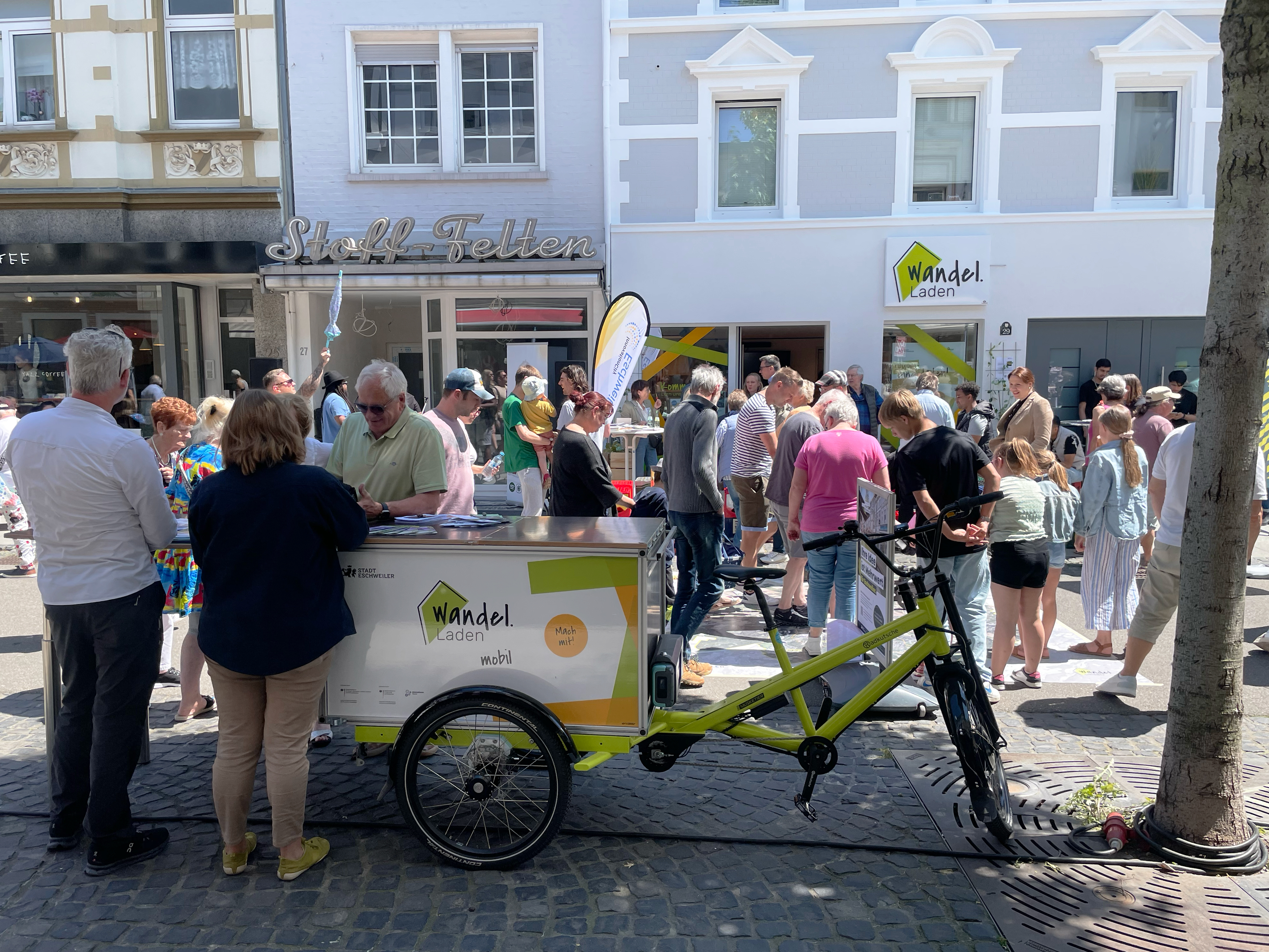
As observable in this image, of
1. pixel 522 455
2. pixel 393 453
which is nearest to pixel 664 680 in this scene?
pixel 393 453

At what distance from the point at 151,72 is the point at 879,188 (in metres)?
10.4

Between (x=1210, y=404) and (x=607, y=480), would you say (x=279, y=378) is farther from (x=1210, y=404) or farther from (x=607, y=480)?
(x=1210, y=404)

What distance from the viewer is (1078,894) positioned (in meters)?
3.39

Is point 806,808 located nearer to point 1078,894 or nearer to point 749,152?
point 1078,894

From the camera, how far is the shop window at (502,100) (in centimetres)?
1323

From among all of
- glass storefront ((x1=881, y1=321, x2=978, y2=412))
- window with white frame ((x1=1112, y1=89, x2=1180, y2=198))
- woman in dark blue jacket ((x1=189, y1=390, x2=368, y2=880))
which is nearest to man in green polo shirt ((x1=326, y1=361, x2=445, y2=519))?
woman in dark blue jacket ((x1=189, y1=390, x2=368, y2=880))

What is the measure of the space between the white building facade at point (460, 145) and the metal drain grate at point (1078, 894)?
979cm

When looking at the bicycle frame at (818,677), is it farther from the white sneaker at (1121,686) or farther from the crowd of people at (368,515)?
the white sneaker at (1121,686)

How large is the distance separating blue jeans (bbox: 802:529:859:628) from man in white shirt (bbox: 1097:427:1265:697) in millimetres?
1588

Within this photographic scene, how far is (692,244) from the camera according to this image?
12.7 meters

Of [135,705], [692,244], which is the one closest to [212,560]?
[135,705]

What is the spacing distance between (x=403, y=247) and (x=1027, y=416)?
8.24 metres

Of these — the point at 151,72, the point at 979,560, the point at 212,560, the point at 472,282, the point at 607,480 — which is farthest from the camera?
the point at 151,72

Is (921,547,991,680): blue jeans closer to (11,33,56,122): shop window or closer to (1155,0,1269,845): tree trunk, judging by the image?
(1155,0,1269,845): tree trunk
